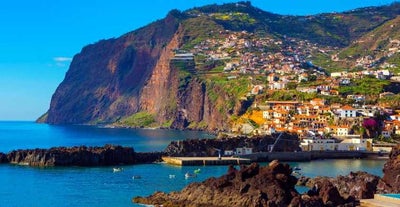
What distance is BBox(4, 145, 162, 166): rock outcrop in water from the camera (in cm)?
8475

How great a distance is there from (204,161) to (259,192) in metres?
37.4

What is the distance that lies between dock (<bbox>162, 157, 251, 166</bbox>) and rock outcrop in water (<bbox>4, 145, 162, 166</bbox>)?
3.89 meters

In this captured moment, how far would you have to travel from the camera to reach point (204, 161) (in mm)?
85688

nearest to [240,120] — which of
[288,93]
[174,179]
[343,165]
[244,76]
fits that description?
[288,93]

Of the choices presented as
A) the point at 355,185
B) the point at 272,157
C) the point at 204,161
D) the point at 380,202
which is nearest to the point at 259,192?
the point at 380,202

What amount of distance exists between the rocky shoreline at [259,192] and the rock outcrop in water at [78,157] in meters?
31.1

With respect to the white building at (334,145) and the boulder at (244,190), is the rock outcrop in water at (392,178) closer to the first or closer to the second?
the boulder at (244,190)

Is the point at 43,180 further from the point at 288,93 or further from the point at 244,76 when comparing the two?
the point at 244,76

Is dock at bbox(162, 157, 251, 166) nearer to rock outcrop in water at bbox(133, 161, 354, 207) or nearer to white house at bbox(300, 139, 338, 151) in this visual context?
white house at bbox(300, 139, 338, 151)

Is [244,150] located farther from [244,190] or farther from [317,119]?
[244,190]

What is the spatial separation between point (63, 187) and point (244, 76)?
116 metres

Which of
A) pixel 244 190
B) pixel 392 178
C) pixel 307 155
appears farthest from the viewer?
pixel 307 155

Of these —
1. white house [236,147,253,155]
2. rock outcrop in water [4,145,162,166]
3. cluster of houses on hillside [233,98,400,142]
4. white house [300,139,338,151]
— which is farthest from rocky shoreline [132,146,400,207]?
cluster of houses on hillside [233,98,400,142]

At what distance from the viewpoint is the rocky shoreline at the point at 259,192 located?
47991 mm
